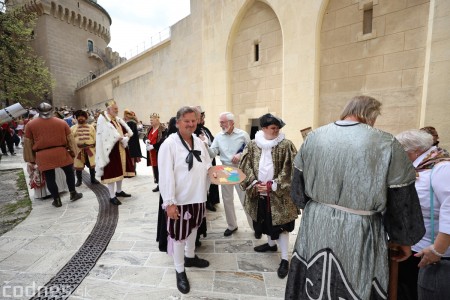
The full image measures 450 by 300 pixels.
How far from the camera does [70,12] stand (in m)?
29.4

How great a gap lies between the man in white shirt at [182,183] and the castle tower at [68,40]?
34115 millimetres

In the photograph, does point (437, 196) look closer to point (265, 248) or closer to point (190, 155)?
point (190, 155)

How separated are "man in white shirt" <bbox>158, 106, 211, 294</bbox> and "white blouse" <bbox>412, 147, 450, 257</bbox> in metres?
1.83

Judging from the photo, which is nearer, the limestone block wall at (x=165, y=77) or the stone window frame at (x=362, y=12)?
the stone window frame at (x=362, y=12)

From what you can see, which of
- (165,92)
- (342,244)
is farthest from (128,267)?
(165,92)

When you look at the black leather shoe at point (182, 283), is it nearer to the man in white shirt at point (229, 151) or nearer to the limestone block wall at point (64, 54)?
the man in white shirt at point (229, 151)

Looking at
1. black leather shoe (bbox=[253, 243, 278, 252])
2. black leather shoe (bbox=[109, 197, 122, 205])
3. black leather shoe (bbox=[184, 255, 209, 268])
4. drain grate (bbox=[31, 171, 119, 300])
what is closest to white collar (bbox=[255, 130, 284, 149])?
black leather shoe (bbox=[253, 243, 278, 252])

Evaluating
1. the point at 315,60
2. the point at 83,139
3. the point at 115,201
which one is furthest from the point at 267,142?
the point at 315,60

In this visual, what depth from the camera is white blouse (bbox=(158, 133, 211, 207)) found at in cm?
232

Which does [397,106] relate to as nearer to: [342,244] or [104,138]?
[342,244]

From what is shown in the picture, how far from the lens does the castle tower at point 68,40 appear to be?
27.7 m

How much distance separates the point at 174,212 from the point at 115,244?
1.67 meters

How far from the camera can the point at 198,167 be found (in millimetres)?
2490

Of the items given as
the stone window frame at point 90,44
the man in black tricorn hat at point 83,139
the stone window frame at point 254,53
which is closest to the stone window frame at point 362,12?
the stone window frame at point 254,53
